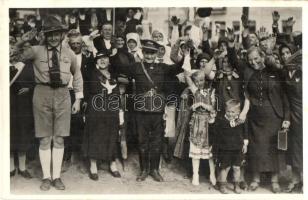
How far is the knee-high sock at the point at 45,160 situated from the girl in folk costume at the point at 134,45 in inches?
34.9

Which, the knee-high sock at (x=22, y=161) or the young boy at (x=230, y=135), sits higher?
the young boy at (x=230, y=135)

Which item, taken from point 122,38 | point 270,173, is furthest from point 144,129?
point 270,173

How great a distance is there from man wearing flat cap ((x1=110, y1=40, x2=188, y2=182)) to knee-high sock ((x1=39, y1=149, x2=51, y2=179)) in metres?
0.63

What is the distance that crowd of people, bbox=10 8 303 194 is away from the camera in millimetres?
4590

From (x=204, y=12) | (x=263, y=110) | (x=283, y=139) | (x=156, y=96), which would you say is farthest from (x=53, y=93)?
(x=283, y=139)

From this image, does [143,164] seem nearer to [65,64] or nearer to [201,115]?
[201,115]

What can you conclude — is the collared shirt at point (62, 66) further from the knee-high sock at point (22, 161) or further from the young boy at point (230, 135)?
the young boy at point (230, 135)

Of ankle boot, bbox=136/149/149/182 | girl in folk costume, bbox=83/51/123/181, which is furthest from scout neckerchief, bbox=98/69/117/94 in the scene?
ankle boot, bbox=136/149/149/182

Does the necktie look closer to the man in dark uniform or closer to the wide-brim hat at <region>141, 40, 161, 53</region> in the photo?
the man in dark uniform

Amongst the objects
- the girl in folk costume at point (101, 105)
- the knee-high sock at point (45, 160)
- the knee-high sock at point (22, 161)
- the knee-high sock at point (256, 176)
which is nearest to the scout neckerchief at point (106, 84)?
the girl in folk costume at point (101, 105)

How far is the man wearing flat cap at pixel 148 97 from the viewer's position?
4613mm

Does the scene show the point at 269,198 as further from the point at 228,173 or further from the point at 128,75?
the point at 128,75

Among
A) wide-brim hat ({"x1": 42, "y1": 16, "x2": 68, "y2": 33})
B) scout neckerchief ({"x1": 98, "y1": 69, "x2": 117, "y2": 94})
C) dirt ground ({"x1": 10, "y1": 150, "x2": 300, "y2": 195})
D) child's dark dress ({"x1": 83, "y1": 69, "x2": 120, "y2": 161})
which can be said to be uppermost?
wide-brim hat ({"x1": 42, "y1": 16, "x2": 68, "y2": 33})
